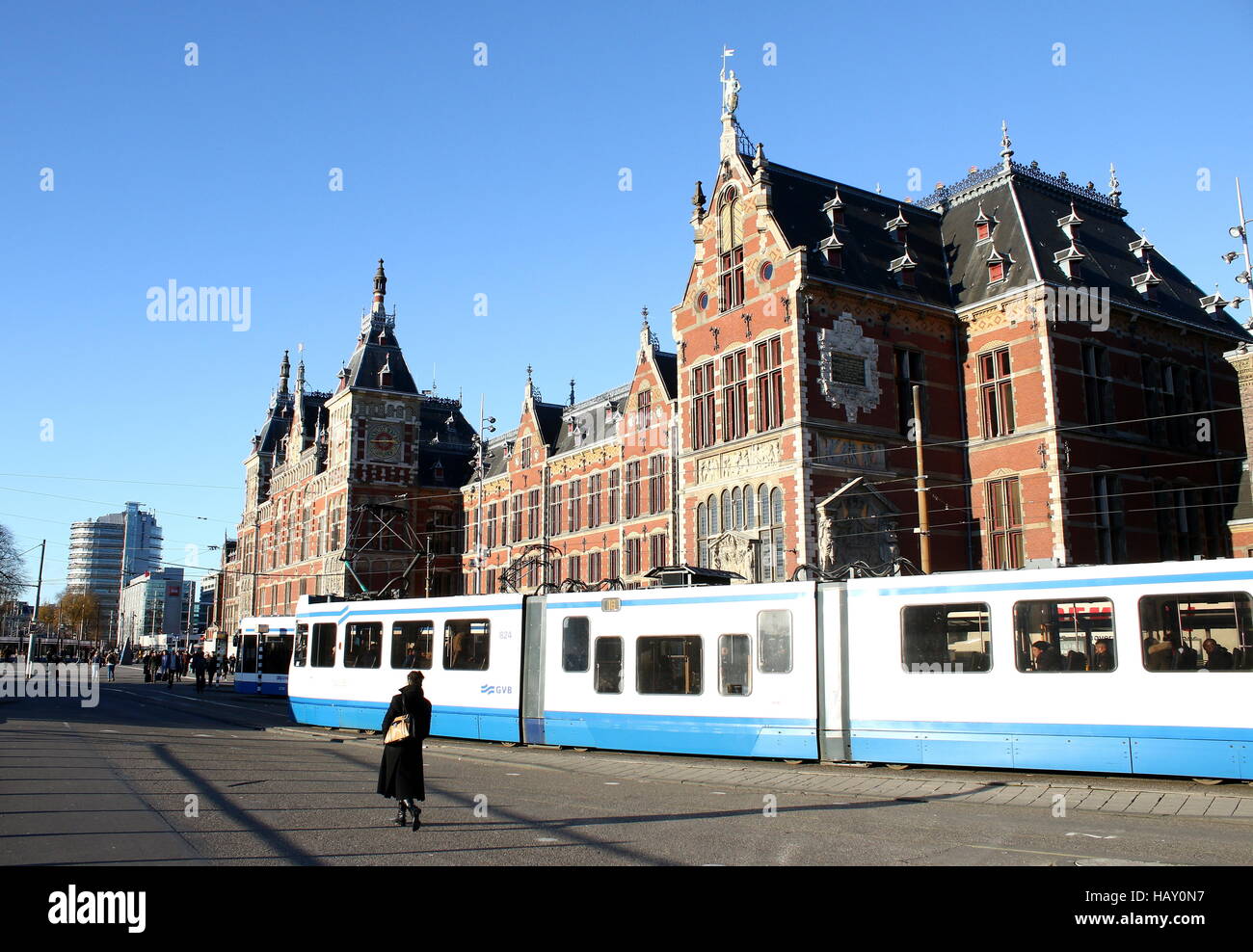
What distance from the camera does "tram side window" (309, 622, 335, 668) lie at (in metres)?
24.0

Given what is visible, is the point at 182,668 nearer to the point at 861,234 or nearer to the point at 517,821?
the point at 861,234

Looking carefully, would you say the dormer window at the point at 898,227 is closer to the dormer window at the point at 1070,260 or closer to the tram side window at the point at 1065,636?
the dormer window at the point at 1070,260

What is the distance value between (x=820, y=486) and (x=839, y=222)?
9.85 meters

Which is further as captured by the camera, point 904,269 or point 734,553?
point 904,269

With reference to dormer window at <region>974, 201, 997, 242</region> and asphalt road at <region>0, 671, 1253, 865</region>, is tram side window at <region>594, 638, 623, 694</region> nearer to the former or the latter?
asphalt road at <region>0, 671, 1253, 865</region>

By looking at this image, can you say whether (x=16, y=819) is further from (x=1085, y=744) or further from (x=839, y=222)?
(x=839, y=222)

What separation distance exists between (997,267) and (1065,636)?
21.1 meters

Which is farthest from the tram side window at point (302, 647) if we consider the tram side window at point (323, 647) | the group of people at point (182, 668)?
the group of people at point (182, 668)

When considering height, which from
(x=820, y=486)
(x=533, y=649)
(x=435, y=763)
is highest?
(x=820, y=486)

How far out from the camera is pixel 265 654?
43.1 meters

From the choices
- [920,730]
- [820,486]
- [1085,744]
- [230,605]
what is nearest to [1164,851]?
[1085,744]

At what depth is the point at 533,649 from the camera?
19.2 metres

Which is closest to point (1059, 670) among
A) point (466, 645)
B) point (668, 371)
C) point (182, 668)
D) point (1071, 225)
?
point (466, 645)

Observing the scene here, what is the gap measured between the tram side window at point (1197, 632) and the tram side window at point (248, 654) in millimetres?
38688
